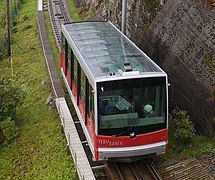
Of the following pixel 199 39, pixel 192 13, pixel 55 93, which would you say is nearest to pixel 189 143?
pixel 199 39

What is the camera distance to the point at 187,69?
48.9 feet

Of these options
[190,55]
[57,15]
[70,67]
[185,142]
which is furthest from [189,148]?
[57,15]

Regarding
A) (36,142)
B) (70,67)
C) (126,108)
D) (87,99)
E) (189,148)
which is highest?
(126,108)

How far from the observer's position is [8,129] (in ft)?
59.0

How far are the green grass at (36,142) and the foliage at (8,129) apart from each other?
26cm

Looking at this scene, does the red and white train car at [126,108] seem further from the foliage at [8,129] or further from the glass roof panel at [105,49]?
the foliage at [8,129]

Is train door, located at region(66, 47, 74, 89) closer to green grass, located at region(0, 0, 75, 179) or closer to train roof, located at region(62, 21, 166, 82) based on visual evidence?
train roof, located at region(62, 21, 166, 82)

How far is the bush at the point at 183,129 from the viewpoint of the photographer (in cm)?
1375

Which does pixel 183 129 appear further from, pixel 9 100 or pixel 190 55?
pixel 9 100

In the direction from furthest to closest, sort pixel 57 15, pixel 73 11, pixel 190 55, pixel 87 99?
pixel 73 11, pixel 57 15, pixel 190 55, pixel 87 99

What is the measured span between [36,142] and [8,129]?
147 cm

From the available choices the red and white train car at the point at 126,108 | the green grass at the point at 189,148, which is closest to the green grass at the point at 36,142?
the red and white train car at the point at 126,108

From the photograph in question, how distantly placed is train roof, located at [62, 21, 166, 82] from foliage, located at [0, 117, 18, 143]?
4.12 meters

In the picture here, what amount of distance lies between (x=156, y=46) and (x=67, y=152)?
551 centimetres
